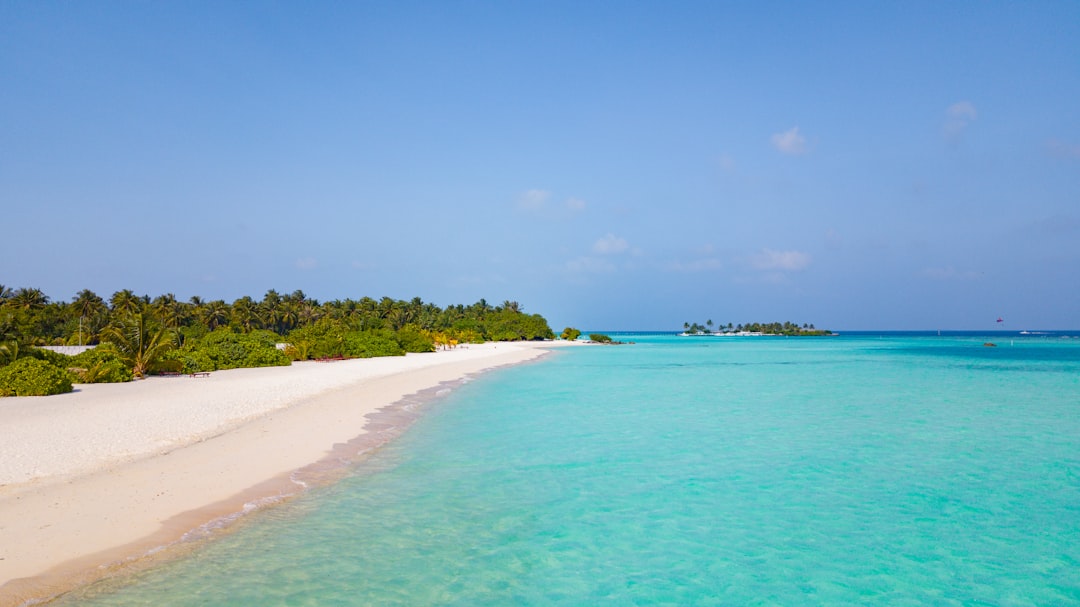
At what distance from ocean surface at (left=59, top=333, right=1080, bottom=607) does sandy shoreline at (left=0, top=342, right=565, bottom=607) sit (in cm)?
85

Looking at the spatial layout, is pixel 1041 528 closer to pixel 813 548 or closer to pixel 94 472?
pixel 813 548

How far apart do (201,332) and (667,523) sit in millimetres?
67891

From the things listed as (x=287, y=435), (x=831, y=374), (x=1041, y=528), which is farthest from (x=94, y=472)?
(x=831, y=374)

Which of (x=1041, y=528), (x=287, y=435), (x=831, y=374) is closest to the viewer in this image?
(x=1041, y=528)

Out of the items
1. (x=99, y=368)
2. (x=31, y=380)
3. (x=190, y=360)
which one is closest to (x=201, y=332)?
(x=190, y=360)

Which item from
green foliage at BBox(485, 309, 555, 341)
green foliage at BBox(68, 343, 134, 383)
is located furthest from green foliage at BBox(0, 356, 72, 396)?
green foliage at BBox(485, 309, 555, 341)

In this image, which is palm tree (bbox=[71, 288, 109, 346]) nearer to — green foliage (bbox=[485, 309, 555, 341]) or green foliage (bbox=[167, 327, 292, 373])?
green foliage (bbox=[167, 327, 292, 373])

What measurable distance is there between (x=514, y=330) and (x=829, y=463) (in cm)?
10862

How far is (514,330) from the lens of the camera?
398 ft

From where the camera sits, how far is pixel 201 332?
65125mm

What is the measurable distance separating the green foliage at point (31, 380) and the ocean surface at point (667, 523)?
14.0m

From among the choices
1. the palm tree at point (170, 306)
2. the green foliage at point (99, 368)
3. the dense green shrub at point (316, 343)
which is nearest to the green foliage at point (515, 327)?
the palm tree at point (170, 306)

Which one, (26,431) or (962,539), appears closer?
(962,539)

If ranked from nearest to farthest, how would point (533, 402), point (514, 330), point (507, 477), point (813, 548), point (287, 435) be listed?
point (813, 548) < point (507, 477) < point (287, 435) < point (533, 402) < point (514, 330)
